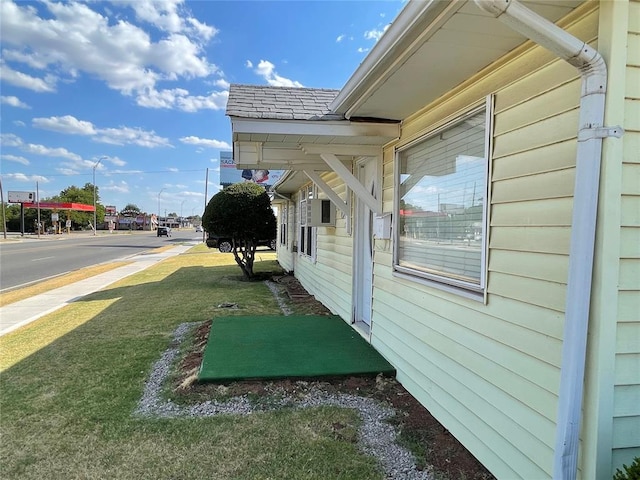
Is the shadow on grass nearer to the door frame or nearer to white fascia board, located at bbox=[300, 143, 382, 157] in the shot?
the door frame

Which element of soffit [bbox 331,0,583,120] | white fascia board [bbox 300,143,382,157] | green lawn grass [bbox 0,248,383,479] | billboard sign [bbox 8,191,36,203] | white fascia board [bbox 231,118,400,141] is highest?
billboard sign [bbox 8,191,36,203]

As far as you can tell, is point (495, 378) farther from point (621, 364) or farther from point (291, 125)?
point (291, 125)

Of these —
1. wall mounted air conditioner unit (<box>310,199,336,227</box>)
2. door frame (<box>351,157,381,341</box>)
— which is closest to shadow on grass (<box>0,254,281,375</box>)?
wall mounted air conditioner unit (<box>310,199,336,227</box>)

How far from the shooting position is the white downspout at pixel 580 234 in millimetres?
1610

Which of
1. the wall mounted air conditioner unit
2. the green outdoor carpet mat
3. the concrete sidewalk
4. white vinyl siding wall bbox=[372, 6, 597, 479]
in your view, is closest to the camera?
white vinyl siding wall bbox=[372, 6, 597, 479]

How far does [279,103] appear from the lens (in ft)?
13.7

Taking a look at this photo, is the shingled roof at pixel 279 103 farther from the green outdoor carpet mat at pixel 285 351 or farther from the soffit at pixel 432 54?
the green outdoor carpet mat at pixel 285 351

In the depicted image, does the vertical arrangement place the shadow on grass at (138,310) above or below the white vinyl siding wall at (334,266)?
below

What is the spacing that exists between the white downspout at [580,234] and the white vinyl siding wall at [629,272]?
13 cm

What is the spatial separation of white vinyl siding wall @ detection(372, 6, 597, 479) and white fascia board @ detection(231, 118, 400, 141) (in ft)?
3.14

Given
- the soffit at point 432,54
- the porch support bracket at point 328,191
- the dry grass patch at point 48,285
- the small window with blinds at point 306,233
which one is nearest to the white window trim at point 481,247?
the soffit at point 432,54

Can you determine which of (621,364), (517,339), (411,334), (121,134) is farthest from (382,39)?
(121,134)

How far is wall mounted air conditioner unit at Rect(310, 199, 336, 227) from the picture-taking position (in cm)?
663

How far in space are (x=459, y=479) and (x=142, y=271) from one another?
12920mm
